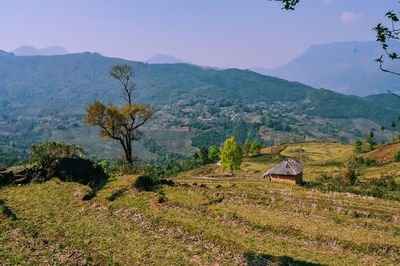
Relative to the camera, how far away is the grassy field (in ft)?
50.7

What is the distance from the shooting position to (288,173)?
42094 millimetres

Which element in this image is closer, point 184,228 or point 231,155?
point 184,228

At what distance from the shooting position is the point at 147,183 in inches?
1117

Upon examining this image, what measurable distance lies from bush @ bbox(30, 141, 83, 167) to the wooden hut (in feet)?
104

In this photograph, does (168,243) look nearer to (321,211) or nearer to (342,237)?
(342,237)

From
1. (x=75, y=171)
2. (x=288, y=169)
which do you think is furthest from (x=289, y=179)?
(x=75, y=171)

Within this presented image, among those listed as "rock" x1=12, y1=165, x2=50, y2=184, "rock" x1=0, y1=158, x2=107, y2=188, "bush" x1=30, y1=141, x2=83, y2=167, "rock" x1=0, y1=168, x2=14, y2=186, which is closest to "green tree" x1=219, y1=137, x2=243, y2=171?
"rock" x1=0, y1=158, x2=107, y2=188

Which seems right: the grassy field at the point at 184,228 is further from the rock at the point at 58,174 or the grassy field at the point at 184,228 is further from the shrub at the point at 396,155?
the shrub at the point at 396,155

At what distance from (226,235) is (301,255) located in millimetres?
4975

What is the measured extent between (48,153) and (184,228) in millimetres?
21445

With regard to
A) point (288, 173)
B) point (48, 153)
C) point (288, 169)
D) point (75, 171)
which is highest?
point (48, 153)

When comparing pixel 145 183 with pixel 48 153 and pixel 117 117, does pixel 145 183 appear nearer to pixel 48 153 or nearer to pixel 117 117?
pixel 117 117

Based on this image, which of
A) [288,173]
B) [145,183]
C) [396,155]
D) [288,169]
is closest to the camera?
[145,183]

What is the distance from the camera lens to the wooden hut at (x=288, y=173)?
41938mm
